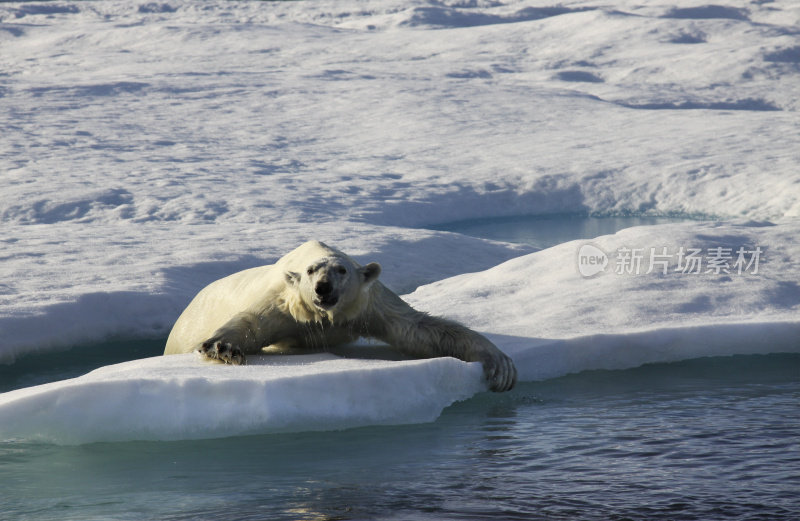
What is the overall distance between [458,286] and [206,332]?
6.31ft

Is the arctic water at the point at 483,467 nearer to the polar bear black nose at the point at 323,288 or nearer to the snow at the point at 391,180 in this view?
the snow at the point at 391,180

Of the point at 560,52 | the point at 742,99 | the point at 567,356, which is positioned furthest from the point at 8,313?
the point at 560,52

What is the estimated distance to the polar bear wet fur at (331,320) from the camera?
425cm

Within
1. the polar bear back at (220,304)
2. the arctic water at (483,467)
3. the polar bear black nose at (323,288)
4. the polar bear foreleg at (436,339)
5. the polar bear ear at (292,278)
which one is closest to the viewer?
the arctic water at (483,467)

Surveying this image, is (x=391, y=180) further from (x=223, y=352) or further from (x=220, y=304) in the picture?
(x=223, y=352)

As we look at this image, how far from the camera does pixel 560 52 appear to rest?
19.3 meters

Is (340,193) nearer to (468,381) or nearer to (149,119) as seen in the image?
(149,119)

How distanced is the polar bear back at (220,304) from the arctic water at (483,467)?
3.51 ft

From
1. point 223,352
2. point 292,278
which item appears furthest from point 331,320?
point 223,352

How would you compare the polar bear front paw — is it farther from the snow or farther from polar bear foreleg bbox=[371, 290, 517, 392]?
polar bear foreleg bbox=[371, 290, 517, 392]

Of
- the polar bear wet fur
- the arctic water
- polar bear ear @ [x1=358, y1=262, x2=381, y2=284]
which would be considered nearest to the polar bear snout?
the polar bear wet fur

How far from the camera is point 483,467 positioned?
3494mm

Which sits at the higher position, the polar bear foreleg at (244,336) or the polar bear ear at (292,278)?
the polar bear ear at (292,278)

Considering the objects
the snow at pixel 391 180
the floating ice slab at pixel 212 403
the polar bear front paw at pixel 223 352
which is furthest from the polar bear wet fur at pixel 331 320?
the floating ice slab at pixel 212 403
